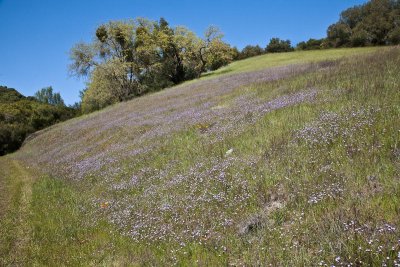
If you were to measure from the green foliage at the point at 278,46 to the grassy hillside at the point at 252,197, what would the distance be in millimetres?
93422

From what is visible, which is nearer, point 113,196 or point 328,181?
point 328,181

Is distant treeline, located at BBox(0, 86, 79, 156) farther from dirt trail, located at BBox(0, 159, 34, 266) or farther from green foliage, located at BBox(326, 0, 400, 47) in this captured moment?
green foliage, located at BBox(326, 0, 400, 47)

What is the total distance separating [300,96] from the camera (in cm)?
1339

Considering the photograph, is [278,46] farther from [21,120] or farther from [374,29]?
[21,120]

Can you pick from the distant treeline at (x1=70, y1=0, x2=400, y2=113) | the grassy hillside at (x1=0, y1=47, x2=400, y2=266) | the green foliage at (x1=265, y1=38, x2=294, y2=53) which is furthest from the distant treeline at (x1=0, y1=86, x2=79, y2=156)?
the green foliage at (x1=265, y1=38, x2=294, y2=53)

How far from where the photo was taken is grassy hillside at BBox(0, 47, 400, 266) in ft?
16.2

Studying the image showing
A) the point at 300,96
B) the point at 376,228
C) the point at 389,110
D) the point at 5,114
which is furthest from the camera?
the point at 5,114

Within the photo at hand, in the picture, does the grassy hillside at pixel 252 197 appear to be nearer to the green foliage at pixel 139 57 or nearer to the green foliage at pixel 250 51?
the green foliage at pixel 139 57

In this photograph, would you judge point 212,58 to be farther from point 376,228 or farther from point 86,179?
point 376,228

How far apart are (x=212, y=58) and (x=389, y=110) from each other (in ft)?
193

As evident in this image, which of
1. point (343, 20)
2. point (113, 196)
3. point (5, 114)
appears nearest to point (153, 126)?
point (113, 196)

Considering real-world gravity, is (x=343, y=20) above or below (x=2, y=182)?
above

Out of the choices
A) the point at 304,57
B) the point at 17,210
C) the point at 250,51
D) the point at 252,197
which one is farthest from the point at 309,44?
the point at 252,197

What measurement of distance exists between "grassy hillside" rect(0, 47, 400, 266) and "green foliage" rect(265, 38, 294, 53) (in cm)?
9342
